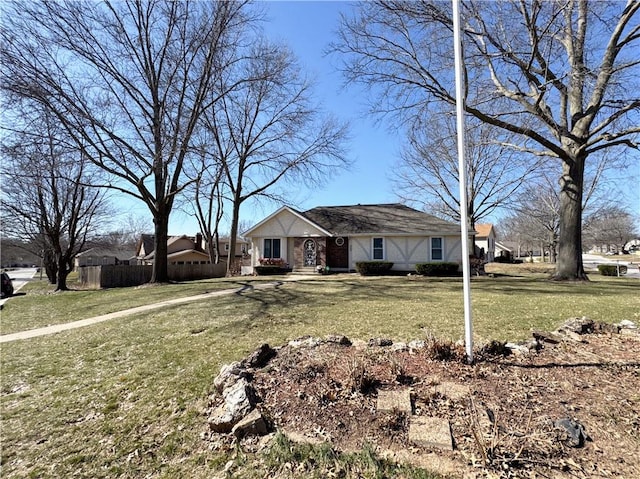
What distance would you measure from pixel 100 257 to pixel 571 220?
6907 centimetres

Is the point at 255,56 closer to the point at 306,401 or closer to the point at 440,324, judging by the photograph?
the point at 440,324

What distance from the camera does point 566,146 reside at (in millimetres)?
13578

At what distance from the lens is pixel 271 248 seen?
896 inches

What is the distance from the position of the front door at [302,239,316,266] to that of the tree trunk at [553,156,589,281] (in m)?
13.3

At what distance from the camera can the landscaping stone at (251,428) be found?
293 cm

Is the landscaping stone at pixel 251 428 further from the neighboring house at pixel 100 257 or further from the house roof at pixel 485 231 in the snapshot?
the neighboring house at pixel 100 257

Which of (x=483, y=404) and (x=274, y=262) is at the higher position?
(x=274, y=262)

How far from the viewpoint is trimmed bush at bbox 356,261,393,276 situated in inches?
762

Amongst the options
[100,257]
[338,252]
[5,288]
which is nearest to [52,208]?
[5,288]

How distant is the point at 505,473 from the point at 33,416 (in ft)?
15.9

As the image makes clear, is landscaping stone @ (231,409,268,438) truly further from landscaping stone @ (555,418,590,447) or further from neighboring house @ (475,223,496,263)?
neighboring house @ (475,223,496,263)

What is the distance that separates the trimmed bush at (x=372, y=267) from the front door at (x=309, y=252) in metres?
3.48

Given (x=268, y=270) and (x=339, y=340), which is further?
(x=268, y=270)

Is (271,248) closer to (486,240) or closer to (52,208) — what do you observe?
(52,208)
